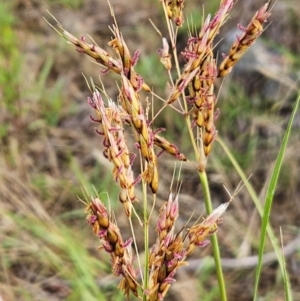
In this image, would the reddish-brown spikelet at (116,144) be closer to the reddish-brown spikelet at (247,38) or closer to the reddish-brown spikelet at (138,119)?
the reddish-brown spikelet at (138,119)

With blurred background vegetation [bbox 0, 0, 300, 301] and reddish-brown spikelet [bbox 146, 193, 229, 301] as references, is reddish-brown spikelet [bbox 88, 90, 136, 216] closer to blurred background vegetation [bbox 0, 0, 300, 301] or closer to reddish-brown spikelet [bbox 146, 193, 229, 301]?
reddish-brown spikelet [bbox 146, 193, 229, 301]

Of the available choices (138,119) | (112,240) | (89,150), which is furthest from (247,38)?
(89,150)

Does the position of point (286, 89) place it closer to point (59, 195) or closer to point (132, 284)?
point (59, 195)

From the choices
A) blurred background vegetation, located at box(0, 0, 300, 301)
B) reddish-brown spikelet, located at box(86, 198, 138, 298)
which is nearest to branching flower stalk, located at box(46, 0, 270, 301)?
reddish-brown spikelet, located at box(86, 198, 138, 298)

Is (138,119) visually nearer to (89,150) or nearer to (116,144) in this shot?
(116,144)

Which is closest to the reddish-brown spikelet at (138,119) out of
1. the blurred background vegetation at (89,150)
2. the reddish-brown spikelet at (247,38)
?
the reddish-brown spikelet at (247,38)

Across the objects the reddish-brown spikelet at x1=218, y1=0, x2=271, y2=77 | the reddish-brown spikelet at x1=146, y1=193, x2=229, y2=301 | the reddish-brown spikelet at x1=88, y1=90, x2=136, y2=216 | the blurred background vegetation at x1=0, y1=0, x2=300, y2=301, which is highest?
the reddish-brown spikelet at x1=218, y1=0, x2=271, y2=77

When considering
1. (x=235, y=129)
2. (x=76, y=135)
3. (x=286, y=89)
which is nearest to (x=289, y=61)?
(x=286, y=89)

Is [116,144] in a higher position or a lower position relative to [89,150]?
higher

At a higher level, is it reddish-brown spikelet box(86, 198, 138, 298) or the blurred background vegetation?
reddish-brown spikelet box(86, 198, 138, 298)
